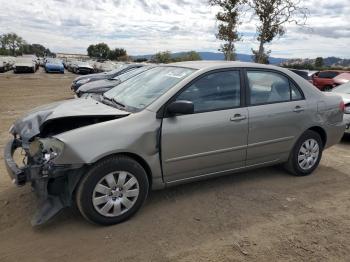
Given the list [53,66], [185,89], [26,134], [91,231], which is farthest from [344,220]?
[53,66]

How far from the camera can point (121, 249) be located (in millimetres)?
3379

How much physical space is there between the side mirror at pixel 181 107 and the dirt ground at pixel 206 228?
3.66 ft

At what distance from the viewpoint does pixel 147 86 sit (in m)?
4.55

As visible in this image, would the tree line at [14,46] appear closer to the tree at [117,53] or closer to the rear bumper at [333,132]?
the tree at [117,53]

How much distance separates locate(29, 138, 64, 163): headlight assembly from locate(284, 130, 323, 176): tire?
3228mm

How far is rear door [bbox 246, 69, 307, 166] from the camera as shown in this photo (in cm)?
466

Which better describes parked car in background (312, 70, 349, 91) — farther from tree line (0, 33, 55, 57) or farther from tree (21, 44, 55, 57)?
tree (21, 44, 55, 57)

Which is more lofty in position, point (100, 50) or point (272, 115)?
point (272, 115)

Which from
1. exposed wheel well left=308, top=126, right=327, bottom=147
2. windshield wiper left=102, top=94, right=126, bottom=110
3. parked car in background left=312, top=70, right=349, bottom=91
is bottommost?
parked car in background left=312, top=70, right=349, bottom=91

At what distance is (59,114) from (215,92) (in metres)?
1.79

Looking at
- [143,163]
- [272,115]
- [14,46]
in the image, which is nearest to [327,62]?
[272,115]

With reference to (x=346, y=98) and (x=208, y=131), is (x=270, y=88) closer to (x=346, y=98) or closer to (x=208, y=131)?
(x=208, y=131)

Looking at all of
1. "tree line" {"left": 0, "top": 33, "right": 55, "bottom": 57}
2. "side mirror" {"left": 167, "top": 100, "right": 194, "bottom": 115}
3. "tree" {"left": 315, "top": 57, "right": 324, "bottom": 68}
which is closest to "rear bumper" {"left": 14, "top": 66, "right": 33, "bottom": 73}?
"tree" {"left": 315, "top": 57, "right": 324, "bottom": 68}

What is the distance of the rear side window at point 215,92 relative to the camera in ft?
13.9
